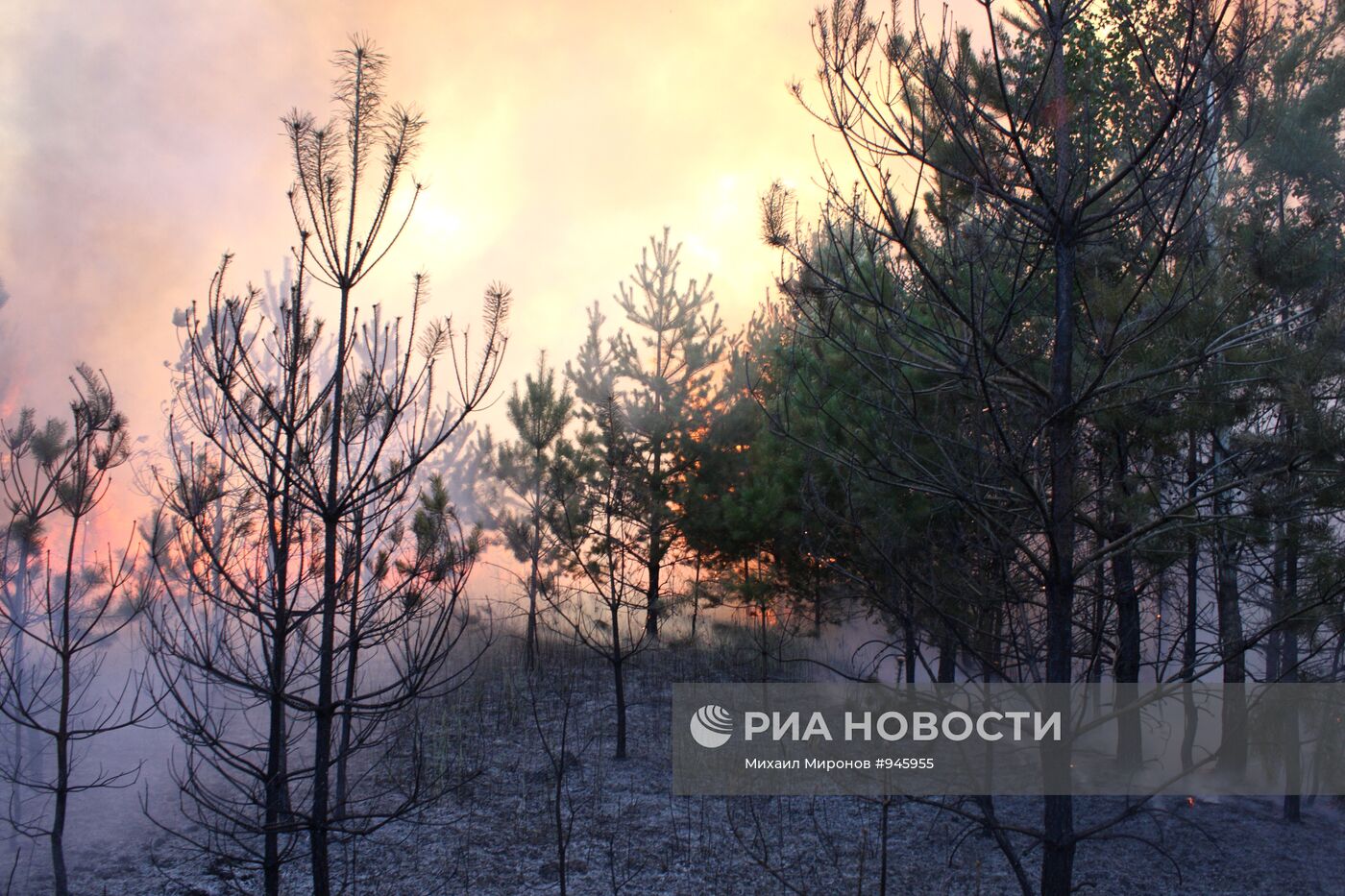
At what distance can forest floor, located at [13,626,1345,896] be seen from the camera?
21.2ft

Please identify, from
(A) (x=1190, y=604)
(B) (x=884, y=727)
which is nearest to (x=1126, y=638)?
(A) (x=1190, y=604)

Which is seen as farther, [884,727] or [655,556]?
[655,556]

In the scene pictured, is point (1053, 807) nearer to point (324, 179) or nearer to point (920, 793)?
point (324, 179)

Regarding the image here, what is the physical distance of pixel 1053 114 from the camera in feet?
9.82

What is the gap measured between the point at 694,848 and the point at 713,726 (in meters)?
2.90

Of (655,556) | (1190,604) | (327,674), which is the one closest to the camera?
(327,674)

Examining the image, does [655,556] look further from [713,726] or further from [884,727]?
[884,727]

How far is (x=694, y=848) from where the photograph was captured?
711cm

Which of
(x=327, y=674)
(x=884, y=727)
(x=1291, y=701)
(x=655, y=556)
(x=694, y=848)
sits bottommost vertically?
(x=694, y=848)

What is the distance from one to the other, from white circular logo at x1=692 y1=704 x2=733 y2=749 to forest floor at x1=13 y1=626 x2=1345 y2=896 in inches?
25.8
